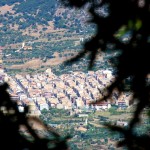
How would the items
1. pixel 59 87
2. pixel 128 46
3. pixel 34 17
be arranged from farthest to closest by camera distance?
pixel 34 17 < pixel 59 87 < pixel 128 46

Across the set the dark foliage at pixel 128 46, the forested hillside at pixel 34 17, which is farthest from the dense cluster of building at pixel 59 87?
the dark foliage at pixel 128 46

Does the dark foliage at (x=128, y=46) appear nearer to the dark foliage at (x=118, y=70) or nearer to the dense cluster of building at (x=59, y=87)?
the dark foliage at (x=118, y=70)

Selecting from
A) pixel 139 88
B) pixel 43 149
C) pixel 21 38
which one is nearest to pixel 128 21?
pixel 139 88

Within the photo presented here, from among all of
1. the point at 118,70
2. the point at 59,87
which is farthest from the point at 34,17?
the point at 118,70

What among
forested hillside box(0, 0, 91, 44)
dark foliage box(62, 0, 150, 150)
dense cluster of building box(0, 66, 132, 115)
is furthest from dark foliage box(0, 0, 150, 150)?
forested hillside box(0, 0, 91, 44)

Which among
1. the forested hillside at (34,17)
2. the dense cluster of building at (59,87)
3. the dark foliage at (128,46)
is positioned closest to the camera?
the dark foliage at (128,46)

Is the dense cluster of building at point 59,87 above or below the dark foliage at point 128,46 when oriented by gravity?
below

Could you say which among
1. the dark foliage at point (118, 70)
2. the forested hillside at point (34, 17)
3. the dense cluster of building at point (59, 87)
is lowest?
the dense cluster of building at point (59, 87)

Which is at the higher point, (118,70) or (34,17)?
(118,70)

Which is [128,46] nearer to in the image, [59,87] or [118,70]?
[118,70]

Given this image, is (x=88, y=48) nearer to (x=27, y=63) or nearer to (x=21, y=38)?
(x=27, y=63)
